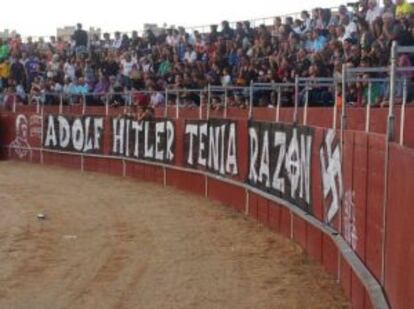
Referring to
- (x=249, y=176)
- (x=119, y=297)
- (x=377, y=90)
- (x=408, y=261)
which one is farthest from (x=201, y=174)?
(x=408, y=261)

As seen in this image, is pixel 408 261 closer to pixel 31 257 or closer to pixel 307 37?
pixel 31 257

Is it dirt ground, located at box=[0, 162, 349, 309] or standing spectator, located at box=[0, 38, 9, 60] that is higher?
standing spectator, located at box=[0, 38, 9, 60]

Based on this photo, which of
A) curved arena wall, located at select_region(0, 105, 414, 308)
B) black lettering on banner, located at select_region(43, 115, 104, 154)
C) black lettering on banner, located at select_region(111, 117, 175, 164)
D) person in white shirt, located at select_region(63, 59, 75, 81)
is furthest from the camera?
person in white shirt, located at select_region(63, 59, 75, 81)

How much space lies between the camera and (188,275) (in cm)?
995

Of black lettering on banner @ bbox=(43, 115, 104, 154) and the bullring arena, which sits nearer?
the bullring arena

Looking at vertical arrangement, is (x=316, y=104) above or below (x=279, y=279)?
above

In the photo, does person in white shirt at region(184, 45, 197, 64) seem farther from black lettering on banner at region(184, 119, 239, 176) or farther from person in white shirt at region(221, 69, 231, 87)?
black lettering on banner at region(184, 119, 239, 176)

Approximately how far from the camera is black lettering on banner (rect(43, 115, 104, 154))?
78.1 feet

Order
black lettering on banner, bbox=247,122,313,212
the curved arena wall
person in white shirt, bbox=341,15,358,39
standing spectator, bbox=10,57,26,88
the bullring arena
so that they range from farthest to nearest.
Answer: standing spectator, bbox=10,57,26,88, person in white shirt, bbox=341,15,358,39, black lettering on banner, bbox=247,122,313,212, the bullring arena, the curved arena wall

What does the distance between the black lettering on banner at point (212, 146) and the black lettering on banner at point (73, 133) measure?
232 inches

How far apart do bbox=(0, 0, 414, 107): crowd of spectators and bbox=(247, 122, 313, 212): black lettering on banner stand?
4.42ft

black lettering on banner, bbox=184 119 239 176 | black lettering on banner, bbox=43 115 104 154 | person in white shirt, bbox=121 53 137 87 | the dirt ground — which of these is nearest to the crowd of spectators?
person in white shirt, bbox=121 53 137 87

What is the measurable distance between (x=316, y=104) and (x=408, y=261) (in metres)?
9.88

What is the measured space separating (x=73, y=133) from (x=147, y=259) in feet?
47.3
